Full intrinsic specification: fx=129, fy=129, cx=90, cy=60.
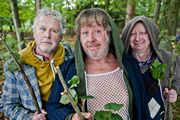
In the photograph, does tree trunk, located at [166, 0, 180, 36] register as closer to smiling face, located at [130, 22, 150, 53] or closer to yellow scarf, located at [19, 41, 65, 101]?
smiling face, located at [130, 22, 150, 53]

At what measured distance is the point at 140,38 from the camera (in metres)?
1.85

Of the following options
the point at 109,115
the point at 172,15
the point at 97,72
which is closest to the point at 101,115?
the point at 109,115

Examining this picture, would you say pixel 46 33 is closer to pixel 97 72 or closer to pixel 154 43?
pixel 97 72

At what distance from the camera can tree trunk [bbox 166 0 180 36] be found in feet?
8.98

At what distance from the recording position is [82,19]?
5.45 feet

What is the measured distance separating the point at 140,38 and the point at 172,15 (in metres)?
1.65

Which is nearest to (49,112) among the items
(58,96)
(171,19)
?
(58,96)

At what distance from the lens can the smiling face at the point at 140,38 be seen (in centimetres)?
186

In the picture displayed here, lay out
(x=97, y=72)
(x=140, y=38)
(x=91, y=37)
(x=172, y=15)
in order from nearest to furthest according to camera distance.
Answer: (x=91, y=37) < (x=97, y=72) < (x=140, y=38) < (x=172, y=15)

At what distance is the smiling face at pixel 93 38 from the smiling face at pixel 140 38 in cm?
48

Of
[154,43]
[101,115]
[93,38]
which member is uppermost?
[93,38]

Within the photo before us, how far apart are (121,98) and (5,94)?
4.89 feet

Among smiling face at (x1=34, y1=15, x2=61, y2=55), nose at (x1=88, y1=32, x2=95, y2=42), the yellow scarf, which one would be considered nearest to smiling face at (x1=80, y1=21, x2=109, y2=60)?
nose at (x1=88, y1=32, x2=95, y2=42)

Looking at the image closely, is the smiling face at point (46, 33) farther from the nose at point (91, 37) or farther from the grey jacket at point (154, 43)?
the grey jacket at point (154, 43)
